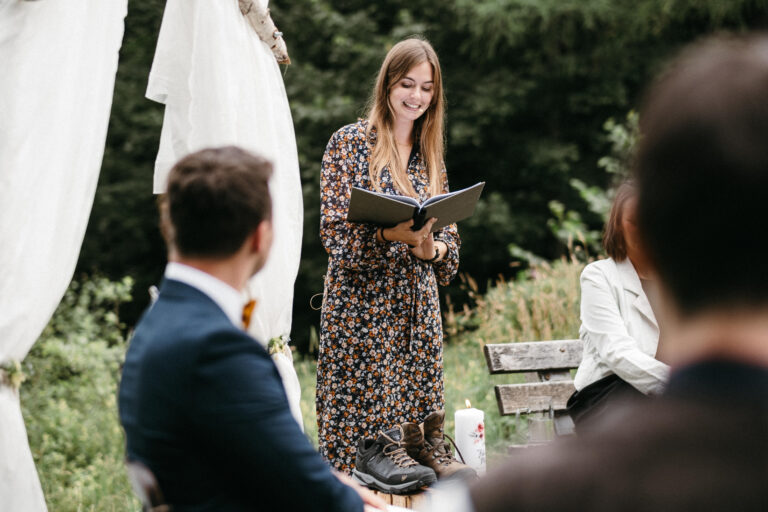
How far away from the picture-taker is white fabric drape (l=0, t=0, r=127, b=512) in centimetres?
238

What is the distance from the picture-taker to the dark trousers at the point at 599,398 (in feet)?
8.90

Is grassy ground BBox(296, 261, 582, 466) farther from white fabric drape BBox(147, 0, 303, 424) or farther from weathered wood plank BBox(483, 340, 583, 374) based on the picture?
white fabric drape BBox(147, 0, 303, 424)

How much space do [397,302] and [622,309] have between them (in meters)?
0.90

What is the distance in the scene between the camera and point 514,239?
34.3 ft

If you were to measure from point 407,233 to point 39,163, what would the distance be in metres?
1.35

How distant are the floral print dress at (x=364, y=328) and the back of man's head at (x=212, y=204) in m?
1.40

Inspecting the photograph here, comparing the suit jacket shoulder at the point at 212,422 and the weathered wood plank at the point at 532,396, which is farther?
the weathered wood plank at the point at 532,396

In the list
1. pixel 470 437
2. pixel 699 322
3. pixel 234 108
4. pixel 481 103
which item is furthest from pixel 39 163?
pixel 481 103

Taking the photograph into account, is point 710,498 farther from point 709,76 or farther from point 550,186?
point 550,186

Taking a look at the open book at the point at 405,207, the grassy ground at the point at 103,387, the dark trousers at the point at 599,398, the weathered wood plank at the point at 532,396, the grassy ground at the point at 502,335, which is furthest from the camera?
the grassy ground at the point at 502,335

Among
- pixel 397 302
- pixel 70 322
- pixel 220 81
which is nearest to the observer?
pixel 220 81

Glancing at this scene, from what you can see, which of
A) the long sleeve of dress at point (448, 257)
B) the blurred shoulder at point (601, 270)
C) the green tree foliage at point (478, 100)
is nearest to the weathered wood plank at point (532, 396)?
the long sleeve of dress at point (448, 257)

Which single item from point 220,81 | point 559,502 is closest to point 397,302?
point 220,81

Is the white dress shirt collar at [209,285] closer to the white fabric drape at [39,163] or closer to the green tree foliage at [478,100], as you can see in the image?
the white fabric drape at [39,163]
